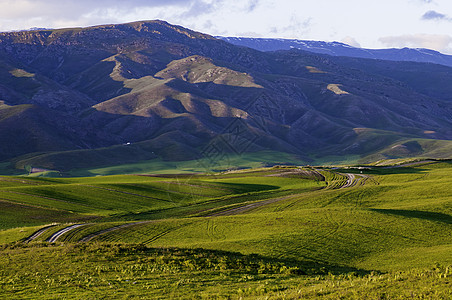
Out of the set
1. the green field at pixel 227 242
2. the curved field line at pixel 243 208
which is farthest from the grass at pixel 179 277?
the curved field line at pixel 243 208

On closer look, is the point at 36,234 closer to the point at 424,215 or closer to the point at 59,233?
the point at 59,233

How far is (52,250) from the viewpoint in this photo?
47469 mm

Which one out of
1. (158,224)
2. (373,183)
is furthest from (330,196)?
(158,224)

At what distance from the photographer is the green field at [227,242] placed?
114 feet

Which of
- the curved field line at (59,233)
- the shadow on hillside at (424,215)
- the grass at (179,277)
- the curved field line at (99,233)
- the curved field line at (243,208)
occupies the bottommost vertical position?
the curved field line at (243,208)

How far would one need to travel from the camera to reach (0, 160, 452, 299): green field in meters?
34.8

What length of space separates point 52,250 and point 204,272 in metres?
18.6

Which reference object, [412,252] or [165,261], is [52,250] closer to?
[165,261]

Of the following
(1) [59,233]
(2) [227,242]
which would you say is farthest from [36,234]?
(2) [227,242]

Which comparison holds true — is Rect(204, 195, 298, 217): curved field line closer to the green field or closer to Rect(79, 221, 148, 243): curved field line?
the green field

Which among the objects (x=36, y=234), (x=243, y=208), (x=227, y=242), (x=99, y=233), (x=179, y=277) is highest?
(x=179, y=277)

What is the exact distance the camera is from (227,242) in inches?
2173

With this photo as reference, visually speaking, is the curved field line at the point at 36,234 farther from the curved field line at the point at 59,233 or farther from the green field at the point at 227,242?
the curved field line at the point at 59,233

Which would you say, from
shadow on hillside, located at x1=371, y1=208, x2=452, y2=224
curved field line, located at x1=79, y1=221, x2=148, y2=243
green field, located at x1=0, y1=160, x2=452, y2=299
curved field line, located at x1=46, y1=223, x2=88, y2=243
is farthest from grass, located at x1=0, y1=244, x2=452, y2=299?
shadow on hillside, located at x1=371, y1=208, x2=452, y2=224
